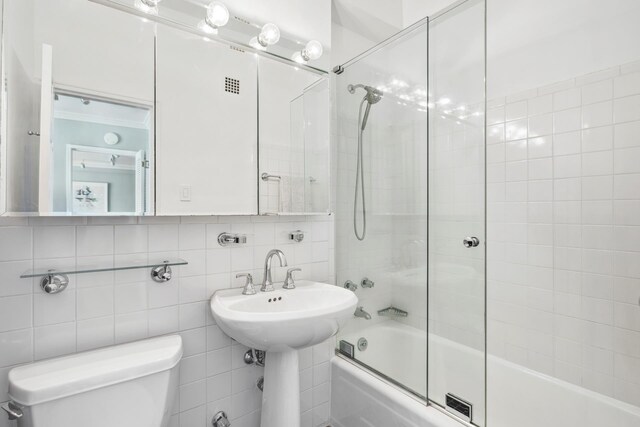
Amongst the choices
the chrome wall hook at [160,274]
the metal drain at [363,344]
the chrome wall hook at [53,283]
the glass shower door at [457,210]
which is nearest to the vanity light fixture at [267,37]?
the glass shower door at [457,210]

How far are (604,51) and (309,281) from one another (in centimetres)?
181

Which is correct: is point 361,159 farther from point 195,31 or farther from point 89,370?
point 89,370

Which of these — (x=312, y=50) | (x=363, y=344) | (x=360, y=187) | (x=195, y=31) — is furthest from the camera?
(x=360, y=187)

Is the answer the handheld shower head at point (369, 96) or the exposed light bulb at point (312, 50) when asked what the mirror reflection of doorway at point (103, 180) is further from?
the handheld shower head at point (369, 96)

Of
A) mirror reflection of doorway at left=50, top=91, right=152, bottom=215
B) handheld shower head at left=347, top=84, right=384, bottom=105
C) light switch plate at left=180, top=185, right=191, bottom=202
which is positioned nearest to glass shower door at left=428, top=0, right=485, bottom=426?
handheld shower head at left=347, top=84, right=384, bottom=105

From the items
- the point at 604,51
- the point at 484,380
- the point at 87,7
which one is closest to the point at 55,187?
the point at 87,7

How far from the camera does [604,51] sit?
1.43 m

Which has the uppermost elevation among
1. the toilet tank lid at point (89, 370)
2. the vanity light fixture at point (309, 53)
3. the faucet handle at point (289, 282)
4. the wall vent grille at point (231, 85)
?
the vanity light fixture at point (309, 53)

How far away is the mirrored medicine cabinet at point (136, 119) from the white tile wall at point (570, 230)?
1245 millimetres

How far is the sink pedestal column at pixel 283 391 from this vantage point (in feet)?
3.99

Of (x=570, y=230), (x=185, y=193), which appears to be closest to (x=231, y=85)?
(x=185, y=193)

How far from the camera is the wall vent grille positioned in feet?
4.29

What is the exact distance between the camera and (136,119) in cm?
110

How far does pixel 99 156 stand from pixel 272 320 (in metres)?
0.81
